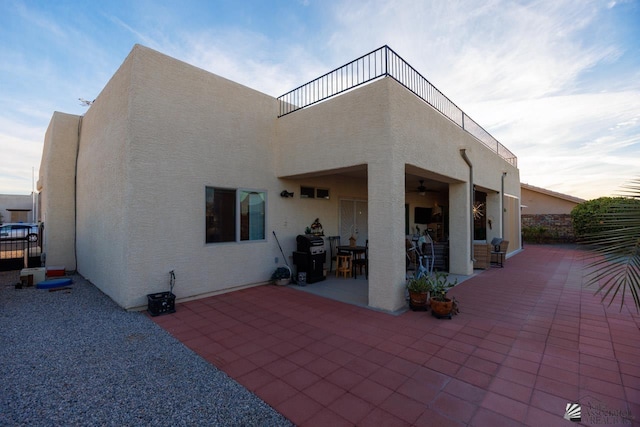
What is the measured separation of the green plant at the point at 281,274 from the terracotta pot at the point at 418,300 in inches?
122

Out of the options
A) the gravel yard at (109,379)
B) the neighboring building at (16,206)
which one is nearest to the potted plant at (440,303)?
the gravel yard at (109,379)

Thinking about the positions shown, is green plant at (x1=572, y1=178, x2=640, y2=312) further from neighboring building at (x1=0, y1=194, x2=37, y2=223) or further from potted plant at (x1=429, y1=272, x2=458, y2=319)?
neighboring building at (x1=0, y1=194, x2=37, y2=223)

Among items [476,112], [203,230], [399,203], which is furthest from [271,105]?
[476,112]

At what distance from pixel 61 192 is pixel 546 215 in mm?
24930

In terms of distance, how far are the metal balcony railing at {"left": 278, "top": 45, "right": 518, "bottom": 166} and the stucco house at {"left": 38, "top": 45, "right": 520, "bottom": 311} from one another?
0.04m

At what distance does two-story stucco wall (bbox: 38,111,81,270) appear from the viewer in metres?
8.32

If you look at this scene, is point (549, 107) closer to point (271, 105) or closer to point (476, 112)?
point (476, 112)

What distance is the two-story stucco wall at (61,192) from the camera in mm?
8320

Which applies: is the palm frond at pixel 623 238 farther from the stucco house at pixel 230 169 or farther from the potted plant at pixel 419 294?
the potted plant at pixel 419 294

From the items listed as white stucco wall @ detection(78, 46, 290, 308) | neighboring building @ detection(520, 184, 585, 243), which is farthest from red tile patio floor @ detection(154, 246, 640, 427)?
neighboring building @ detection(520, 184, 585, 243)

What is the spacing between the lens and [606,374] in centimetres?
299

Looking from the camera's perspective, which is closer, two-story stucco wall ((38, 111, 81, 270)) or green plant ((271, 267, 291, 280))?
green plant ((271, 267, 291, 280))

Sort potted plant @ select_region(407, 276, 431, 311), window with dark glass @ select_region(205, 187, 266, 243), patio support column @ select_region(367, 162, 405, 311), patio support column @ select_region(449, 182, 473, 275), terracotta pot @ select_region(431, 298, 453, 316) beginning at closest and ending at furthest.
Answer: terracotta pot @ select_region(431, 298, 453, 316)
patio support column @ select_region(367, 162, 405, 311)
potted plant @ select_region(407, 276, 431, 311)
window with dark glass @ select_region(205, 187, 266, 243)
patio support column @ select_region(449, 182, 473, 275)

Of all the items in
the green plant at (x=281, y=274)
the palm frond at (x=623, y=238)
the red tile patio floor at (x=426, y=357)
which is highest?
the palm frond at (x=623, y=238)
